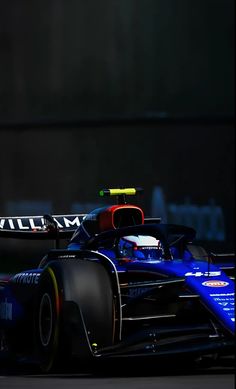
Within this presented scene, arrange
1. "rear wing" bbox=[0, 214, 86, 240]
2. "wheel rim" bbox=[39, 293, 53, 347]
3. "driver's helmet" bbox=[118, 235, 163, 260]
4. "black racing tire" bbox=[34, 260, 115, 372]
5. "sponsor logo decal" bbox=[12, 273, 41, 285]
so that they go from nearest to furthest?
"black racing tire" bbox=[34, 260, 115, 372], "wheel rim" bbox=[39, 293, 53, 347], "sponsor logo decal" bbox=[12, 273, 41, 285], "driver's helmet" bbox=[118, 235, 163, 260], "rear wing" bbox=[0, 214, 86, 240]

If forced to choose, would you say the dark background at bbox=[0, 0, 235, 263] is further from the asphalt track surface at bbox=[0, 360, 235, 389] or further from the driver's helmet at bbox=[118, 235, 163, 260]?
the asphalt track surface at bbox=[0, 360, 235, 389]

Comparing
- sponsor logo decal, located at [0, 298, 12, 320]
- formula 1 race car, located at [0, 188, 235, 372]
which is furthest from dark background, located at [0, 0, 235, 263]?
formula 1 race car, located at [0, 188, 235, 372]

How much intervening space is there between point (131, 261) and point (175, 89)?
34.0ft

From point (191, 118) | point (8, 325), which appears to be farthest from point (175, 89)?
point (8, 325)

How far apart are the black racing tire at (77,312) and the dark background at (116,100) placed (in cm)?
980

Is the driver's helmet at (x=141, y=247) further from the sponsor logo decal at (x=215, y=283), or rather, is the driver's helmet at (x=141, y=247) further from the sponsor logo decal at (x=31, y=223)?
Result: the sponsor logo decal at (x=31, y=223)

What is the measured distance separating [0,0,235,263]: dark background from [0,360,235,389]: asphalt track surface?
9.54 meters

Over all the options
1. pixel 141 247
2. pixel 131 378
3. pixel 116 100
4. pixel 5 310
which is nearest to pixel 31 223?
pixel 5 310

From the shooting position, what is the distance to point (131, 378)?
7668mm

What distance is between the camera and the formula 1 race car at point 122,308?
25.6ft

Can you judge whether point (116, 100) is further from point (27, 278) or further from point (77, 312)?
point (77, 312)

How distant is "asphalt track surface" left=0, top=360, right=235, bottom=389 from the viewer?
7.25m

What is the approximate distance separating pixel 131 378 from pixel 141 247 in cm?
168

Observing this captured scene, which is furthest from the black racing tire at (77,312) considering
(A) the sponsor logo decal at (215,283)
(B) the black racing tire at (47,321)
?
(A) the sponsor logo decal at (215,283)
